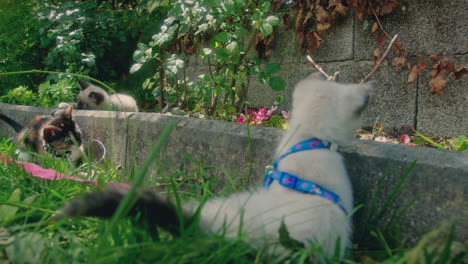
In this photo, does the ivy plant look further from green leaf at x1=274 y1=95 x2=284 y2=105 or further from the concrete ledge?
the concrete ledge

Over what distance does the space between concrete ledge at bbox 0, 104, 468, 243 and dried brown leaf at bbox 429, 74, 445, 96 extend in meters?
1.13

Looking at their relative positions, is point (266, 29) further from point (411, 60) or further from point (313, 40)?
point (411, 60)

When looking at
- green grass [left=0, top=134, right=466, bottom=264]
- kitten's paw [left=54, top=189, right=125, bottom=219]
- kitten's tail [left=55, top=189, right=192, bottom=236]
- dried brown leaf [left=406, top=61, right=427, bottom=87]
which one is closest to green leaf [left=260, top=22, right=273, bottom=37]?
dried brown leaf [left=406, top=61, right=427, bottom=87]

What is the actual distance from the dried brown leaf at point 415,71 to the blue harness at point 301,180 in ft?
4.51

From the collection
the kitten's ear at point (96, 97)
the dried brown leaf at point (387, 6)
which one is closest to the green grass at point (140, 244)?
the dried brown leaf at point (387, 6)

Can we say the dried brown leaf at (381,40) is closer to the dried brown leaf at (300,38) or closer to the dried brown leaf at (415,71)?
the dried brown leaf at (415,71)

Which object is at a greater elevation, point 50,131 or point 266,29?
point 266,29

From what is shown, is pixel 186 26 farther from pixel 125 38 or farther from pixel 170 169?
pixel 125 38

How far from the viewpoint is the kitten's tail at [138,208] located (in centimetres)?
92

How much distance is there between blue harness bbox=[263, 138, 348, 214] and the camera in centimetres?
125

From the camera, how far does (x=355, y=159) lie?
1.48m

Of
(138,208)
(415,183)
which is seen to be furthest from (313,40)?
(138,208)

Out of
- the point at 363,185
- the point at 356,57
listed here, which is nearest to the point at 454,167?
the point at 363,185

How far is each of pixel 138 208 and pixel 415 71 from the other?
7.07 ft
